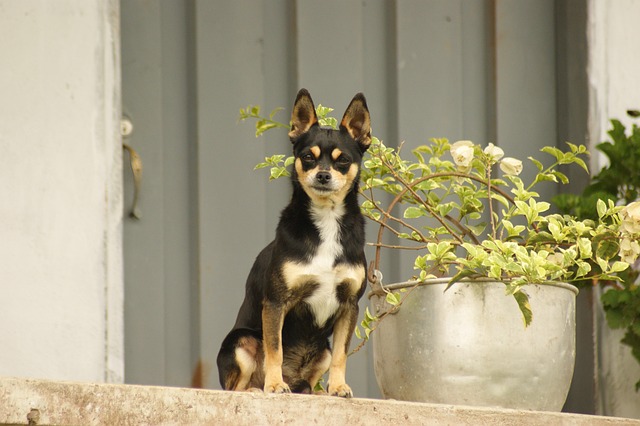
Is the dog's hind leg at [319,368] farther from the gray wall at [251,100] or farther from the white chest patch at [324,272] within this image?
the gray wall at [251,100]

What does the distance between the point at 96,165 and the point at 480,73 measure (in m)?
1.80

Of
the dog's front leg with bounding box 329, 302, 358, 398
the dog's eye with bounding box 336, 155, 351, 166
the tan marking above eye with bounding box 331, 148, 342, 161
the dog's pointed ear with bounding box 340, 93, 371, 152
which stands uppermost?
the dog's pointed ear with bounding box 340, 93, 371, 152

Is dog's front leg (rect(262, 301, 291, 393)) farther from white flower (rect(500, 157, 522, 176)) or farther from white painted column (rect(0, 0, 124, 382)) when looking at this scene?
white painted column (rect(0, 0, 124, 382))

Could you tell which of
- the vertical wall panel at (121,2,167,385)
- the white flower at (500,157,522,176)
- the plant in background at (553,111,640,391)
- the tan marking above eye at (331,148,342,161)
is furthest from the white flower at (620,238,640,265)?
the vertical wall panel at (121,2,167,385)

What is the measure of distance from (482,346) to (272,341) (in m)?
0.67

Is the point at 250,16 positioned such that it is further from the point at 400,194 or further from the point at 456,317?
the point at 456,317

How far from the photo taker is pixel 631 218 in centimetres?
386

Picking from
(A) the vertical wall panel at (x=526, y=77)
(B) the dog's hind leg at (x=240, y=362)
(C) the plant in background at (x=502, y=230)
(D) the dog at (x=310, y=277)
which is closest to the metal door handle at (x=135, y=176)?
(C) the plant in background at (x=502, y=230)

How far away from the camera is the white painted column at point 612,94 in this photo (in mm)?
4934

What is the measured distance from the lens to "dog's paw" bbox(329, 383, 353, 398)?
3.71m

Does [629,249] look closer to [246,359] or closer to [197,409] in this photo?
[246,359]

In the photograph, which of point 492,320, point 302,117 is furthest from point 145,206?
point 492,320

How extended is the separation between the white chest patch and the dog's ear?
28cm

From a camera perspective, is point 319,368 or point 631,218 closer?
point 631,218
